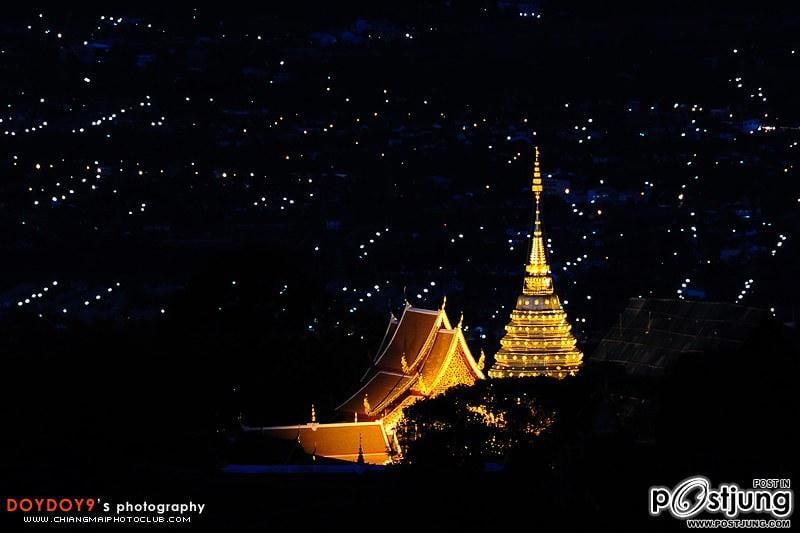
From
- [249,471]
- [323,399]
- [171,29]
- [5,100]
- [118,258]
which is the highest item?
[171,29]

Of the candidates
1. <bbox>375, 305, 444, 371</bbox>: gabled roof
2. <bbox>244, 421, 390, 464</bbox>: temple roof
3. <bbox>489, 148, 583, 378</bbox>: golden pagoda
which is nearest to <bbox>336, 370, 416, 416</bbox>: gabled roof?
<bbox>375, 305, 444, 371</bbox>: gabled roof

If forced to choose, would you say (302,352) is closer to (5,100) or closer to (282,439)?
(282,439)

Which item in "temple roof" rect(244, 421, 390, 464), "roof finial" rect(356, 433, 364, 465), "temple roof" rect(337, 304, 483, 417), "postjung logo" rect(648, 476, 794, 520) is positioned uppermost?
"temple roof" rect(337, 304, 483, 417)

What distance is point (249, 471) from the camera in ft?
176

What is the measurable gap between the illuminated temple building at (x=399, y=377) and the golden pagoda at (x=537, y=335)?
2.61 meters

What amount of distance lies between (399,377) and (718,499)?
2300cm

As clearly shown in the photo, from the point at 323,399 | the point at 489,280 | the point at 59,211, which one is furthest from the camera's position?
the point at 59,211

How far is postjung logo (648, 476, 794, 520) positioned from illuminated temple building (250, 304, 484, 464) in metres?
17.6

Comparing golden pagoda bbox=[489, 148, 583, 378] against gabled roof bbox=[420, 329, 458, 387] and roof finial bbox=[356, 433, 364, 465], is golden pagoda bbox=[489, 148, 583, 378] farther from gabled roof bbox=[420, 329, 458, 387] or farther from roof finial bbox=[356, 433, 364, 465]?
roof finial bbox=[356, 433, 364, 465]

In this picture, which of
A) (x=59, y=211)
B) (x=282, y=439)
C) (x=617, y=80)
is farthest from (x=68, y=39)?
(x=282, y=439)

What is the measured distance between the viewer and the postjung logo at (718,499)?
4644 centimetres

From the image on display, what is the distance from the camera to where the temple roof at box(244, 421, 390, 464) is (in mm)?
63625

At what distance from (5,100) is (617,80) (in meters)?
36.9

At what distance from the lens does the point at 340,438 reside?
212 feet
